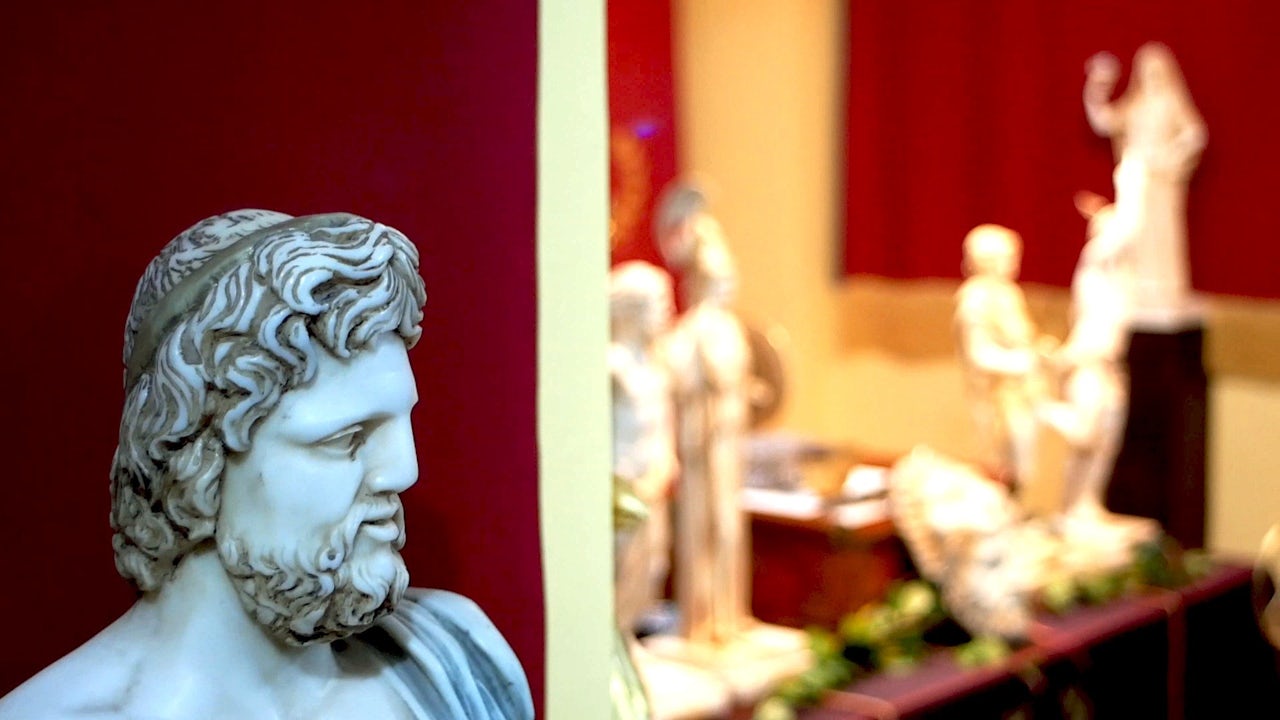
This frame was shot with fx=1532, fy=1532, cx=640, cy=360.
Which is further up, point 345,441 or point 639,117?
point 639,117

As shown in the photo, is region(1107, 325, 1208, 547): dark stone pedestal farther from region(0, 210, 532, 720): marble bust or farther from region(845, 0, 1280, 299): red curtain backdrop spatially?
region(0, 210, 532, 720): marble bust

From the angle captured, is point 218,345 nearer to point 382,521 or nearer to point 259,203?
point 382,521

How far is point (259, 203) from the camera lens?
165 cm

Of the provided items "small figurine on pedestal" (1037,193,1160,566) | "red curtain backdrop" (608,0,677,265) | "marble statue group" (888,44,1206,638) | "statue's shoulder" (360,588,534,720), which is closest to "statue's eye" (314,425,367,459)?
"statue's shoulder" (360,588,534,720)

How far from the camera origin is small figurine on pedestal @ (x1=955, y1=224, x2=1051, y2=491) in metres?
4.89

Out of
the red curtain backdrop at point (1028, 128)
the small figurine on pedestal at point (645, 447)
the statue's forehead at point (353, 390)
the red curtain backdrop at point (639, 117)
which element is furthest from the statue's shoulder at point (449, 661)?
the red curtain backdrop at point (1028, 128)

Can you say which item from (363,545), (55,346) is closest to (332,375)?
(363,545)

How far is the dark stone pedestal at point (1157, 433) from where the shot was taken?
18.6 feet

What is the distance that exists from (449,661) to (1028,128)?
17.3 ft

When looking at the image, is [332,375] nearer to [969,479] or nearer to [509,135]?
[509,135]

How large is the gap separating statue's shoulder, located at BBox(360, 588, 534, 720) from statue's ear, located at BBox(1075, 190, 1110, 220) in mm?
4981

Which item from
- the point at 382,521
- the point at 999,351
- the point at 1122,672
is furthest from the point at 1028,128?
the point at 382,521

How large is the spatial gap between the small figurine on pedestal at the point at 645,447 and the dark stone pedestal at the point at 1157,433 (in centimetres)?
248

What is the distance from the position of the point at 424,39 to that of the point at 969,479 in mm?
2796
